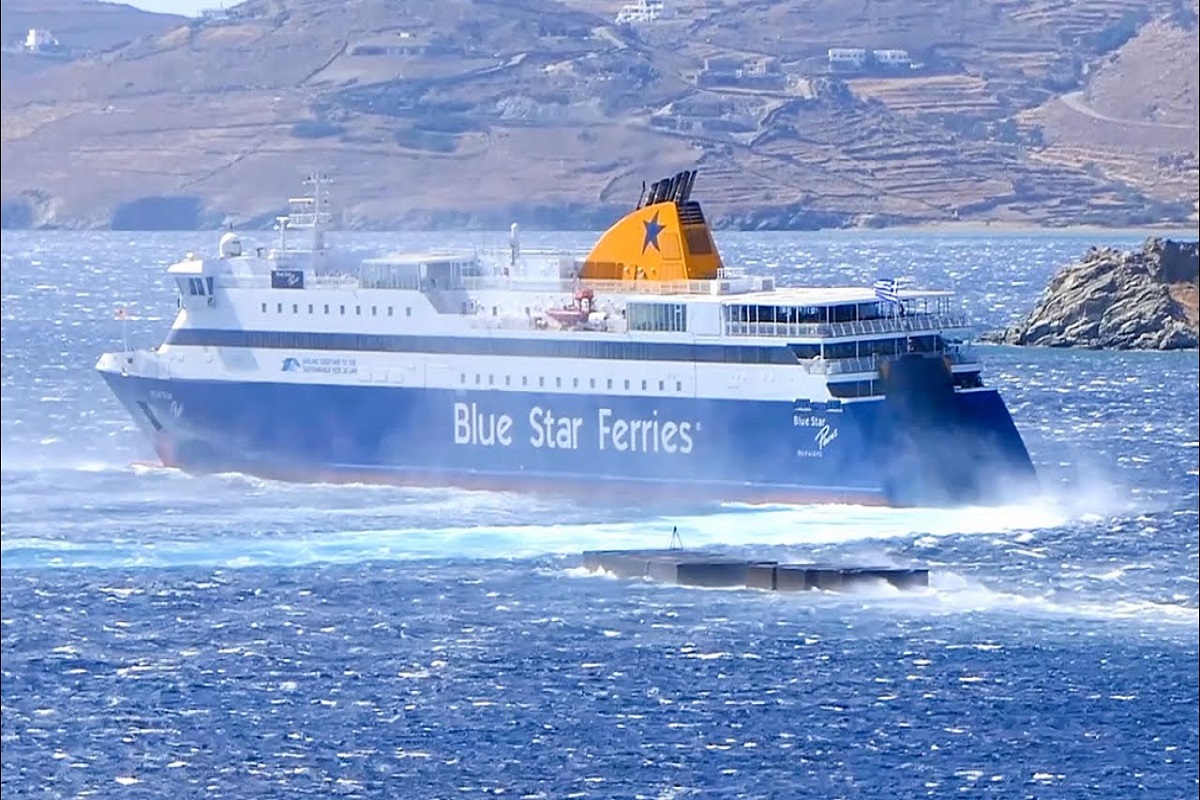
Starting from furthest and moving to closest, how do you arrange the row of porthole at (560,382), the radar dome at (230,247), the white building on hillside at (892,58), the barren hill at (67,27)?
1. the barren hill at (67,27)
2. the white building on hillside at (892,58)
3. the radar dome at (230,247)
4. the row of porthole at (560,382)

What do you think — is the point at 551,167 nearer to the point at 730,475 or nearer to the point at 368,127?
the point at 368,127

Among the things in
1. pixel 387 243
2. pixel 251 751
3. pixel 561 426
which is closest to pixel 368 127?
pixel 387 243

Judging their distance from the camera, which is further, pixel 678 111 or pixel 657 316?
pixel 678 111

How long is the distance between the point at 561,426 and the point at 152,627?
11.0m

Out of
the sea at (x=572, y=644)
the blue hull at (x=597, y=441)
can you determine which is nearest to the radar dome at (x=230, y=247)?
the blue hull at (x=597, y=441)

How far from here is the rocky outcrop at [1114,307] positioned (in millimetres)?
64875

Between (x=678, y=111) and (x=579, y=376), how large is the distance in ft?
40.7

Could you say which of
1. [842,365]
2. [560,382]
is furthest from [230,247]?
[842,365]

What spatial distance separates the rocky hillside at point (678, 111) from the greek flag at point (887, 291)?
3491mm

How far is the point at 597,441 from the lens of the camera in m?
42.0

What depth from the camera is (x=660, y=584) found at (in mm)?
34312

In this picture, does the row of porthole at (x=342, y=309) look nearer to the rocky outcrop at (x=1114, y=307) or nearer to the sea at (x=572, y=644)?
the sea at (x=572, y=644)

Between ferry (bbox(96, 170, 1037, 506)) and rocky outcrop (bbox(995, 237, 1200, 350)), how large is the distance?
70.2 ft

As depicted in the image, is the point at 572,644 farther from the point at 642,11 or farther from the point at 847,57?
the point at 847,57
